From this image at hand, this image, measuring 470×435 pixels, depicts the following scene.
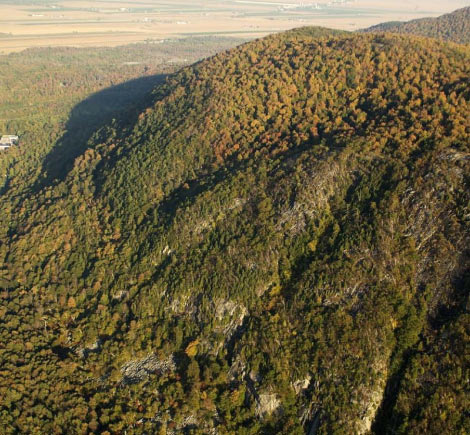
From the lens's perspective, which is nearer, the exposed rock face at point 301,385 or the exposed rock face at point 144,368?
the exposed rock face at point 301,385

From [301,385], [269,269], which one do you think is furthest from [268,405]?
[269,269]

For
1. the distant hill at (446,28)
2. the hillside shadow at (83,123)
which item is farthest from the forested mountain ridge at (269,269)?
the distant hill at (446,28)

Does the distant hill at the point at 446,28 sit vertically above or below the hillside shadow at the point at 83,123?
above

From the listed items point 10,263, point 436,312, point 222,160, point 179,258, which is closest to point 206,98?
point 222,160

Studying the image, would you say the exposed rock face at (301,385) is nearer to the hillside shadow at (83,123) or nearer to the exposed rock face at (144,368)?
the exposed rock face at (144,368)

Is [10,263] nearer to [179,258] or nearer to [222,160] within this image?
[179,258]
